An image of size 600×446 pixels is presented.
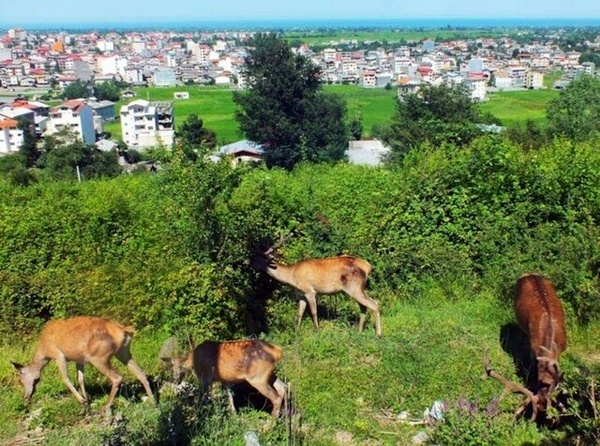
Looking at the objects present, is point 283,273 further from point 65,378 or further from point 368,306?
point 65,378

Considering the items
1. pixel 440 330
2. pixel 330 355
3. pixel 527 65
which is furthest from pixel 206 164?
pixel 527 65

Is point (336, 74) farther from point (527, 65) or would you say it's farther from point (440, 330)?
point (440, 330)

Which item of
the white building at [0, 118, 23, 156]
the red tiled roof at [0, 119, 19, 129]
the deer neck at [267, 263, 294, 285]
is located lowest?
the white building at [0, 118, 23, 156]

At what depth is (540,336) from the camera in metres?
7.47

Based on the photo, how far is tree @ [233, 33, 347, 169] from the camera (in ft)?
106

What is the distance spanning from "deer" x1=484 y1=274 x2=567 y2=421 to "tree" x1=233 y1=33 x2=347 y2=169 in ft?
77.4

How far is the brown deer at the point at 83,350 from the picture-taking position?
7.53 meters

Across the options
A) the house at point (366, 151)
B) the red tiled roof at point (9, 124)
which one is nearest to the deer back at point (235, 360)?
the house at point (366, 151)

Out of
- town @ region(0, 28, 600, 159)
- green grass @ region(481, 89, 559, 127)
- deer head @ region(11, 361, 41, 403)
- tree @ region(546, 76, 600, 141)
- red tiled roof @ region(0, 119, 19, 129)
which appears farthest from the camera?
town @ region(0, 28, 600, 159)

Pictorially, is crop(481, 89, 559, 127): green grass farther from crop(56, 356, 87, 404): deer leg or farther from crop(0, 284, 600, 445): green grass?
crop(56, 356, 87, 404): deer leg

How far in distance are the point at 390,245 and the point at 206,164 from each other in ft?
11.5

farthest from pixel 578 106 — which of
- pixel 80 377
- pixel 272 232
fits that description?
pixel 80 377

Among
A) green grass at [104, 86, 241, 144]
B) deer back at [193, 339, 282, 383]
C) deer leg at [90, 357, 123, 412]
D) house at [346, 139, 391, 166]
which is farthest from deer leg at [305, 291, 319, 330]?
green grass at [104, 86, 241, 144]

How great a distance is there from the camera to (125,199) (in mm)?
11422
